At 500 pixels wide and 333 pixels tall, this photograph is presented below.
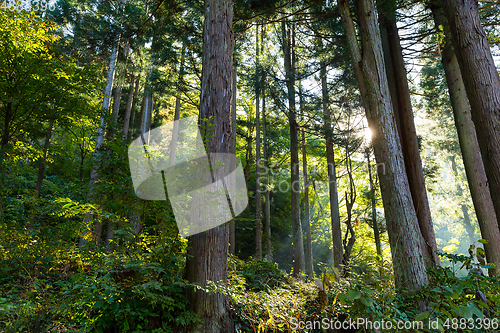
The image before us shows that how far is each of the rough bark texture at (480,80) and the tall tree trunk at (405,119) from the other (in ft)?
6.05

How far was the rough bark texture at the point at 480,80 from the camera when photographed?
10.5 feet

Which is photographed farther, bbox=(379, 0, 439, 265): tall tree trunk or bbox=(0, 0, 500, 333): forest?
bbox=(379, 0, 439, 265): tall tree trunk

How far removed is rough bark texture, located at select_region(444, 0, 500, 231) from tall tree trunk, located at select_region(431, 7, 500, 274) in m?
1.93

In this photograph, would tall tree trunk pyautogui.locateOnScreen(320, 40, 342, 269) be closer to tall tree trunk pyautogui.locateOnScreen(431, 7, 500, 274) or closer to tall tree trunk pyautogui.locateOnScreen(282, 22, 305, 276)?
tall tree trunk pyautogui.locateOnScreen(282, 22, 305, 276)

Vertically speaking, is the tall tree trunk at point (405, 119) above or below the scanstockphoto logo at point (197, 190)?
above

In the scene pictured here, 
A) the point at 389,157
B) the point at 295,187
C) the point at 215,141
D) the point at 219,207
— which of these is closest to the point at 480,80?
the point at 389,157

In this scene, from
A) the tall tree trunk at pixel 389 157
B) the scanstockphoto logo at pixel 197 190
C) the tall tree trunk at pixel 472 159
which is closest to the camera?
the scanstockphoto logo at pixel 197 190

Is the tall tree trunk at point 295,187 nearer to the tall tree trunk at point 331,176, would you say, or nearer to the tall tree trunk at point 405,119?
the tall tree trunk at point 331,176

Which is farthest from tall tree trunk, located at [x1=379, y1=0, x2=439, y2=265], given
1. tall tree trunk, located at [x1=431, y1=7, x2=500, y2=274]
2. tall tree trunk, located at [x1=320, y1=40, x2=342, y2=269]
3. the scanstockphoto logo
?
the scanstockphoto logo

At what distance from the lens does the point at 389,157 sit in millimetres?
4039

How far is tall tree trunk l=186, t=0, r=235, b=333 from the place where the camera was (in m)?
2.87

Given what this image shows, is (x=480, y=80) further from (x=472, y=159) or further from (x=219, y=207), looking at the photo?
(x=219, y=207)

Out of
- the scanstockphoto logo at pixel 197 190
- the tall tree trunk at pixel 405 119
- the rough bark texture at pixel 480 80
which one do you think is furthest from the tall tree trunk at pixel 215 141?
the tall tree trunk at pixel 405 119

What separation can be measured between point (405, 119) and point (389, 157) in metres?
2.17
